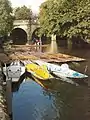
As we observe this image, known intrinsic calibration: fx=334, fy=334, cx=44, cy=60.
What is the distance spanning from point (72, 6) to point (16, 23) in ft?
215

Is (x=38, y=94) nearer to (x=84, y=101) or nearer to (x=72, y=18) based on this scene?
(x=84, y=101)

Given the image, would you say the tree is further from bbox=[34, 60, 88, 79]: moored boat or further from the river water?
the river water

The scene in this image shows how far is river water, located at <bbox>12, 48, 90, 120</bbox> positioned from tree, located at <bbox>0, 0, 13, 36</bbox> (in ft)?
128

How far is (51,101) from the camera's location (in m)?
26.5

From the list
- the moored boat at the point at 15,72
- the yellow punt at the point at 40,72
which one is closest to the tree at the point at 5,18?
the yellow punt at the point at 40,72

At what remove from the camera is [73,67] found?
137 ft

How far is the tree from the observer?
71.8m

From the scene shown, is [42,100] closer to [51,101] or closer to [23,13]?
[51,101]

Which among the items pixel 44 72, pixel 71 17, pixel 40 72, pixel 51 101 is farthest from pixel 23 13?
pixel 51 101

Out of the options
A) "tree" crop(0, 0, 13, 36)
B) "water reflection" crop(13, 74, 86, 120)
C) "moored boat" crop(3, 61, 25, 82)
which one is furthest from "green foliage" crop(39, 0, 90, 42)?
"tree" crop(0, 0, 13, 36)

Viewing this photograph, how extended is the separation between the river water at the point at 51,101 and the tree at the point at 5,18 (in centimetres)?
3904

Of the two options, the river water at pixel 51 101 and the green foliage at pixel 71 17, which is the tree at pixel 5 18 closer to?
the green foliage at pixel 71 17

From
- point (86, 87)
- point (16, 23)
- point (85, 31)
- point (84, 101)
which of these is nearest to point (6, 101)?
point (84, 101)

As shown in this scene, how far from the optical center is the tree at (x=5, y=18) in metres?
71.8
